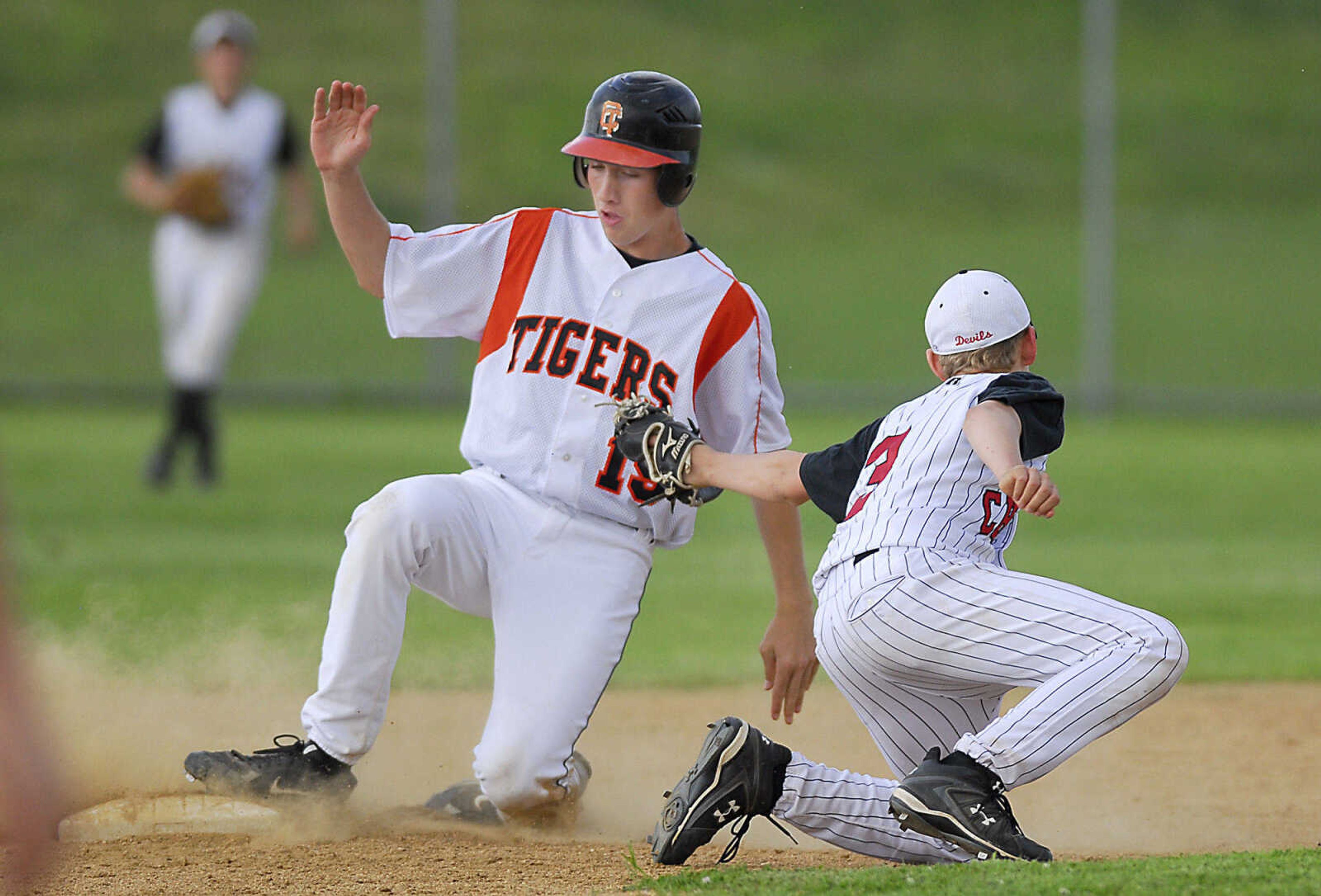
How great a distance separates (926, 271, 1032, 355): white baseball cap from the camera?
3.12m

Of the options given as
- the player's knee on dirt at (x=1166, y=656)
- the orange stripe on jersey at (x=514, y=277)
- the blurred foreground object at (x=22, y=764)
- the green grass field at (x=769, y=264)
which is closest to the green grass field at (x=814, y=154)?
the green grass field at (x=769, y=264)

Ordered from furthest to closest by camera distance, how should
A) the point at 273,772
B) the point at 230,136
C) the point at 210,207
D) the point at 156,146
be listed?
the point at 230,136 → the point at 156,146 → the point at 210,207 → the point at 273,772

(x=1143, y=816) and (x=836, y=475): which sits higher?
(x=836, y=475)

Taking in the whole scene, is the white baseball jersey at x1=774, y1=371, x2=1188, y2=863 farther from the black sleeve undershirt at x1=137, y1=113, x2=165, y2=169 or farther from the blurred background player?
the black sleeve undershirt at x1=137, y1=113, x2=165, y2=169

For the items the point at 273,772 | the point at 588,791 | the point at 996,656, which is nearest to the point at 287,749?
the point at 273,772

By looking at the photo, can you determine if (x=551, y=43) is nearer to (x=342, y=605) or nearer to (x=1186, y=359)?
(x=1186, y=359)

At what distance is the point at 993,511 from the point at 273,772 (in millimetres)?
1468

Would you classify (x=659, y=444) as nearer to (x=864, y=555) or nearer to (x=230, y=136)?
(x=864, y=555)

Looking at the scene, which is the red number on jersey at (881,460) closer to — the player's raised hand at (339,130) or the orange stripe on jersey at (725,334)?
the orange stripe on jersey at (725,334)

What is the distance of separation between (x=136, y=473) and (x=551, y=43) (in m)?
9.50

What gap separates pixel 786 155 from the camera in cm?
1955

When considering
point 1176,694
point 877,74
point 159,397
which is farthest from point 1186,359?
point 1176,694

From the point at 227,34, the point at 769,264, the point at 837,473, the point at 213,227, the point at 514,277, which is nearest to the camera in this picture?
the point at 837,473

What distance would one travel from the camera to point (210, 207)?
9.26 metres
